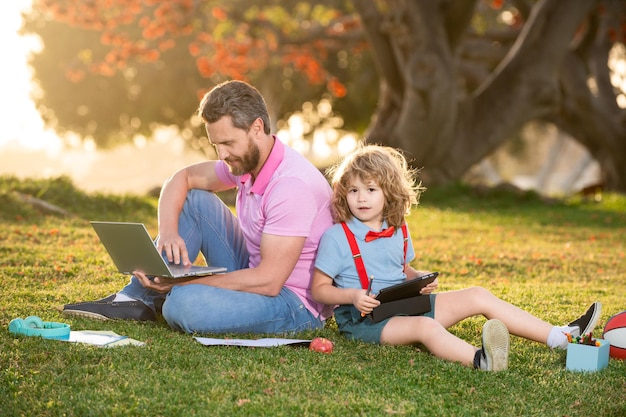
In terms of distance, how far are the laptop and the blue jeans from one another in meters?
0.13

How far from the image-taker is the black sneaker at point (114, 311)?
5141 millimetres

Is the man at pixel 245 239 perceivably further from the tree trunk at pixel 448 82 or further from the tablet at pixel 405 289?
the tree trunk at pixel 448 82

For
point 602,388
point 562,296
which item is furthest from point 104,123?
point 602,388

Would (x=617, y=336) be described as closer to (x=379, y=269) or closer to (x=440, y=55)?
(x=379, y=269)

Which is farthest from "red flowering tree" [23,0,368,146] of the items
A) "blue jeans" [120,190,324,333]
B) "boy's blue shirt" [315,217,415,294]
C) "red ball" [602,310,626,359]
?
"red ball" [602,310,626,359]

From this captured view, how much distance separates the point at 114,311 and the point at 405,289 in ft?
5.87

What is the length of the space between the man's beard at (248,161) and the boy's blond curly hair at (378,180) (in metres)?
0.46

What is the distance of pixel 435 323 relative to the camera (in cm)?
458

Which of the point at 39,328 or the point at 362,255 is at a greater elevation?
the point at 362,255

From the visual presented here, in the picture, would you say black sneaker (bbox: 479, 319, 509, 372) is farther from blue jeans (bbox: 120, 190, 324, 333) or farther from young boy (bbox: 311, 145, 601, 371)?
blue jeans (bbox: 120, 190, 324, 333)

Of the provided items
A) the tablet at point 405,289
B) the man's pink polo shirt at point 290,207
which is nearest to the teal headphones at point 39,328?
the man's pink polo shirt at point 290,207

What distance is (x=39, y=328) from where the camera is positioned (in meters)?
4.59

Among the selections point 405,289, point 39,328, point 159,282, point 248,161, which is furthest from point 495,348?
point 39,328

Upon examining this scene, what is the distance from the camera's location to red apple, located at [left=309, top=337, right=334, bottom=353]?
14.9 ft
